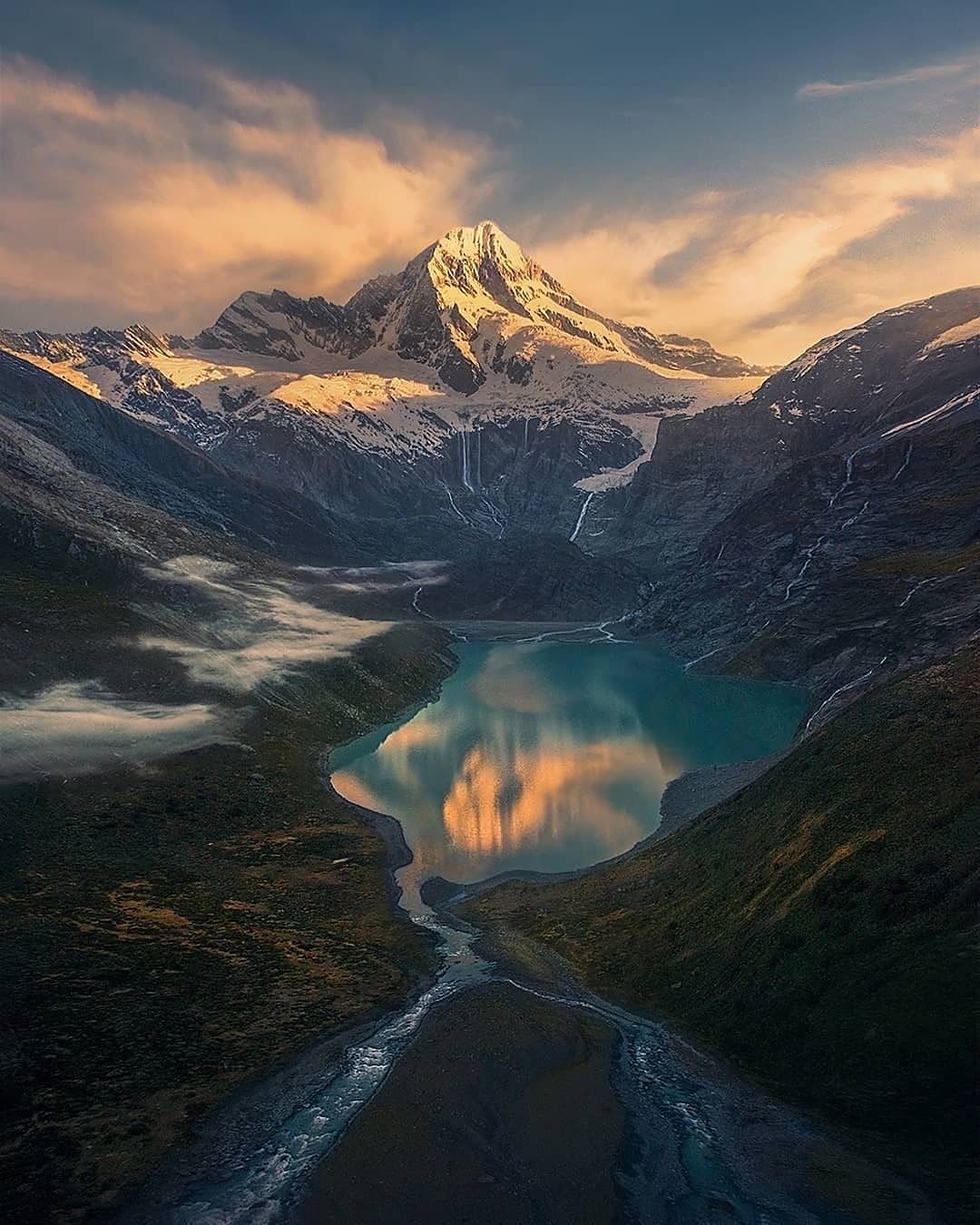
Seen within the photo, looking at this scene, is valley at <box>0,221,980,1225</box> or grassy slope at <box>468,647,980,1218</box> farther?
valley at <box>0,221,980,1225</box>

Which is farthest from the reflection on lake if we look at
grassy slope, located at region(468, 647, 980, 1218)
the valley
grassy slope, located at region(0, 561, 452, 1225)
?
grassy slope, located at region(468, 647, 980, 1218)

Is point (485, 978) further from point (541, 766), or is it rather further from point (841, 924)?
point (541, 766)

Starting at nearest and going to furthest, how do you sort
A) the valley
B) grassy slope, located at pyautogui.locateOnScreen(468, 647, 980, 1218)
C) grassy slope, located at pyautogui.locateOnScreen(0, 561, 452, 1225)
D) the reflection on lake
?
1. grassy slope, located at pyautogui.locateOnScreen(468, 647, 980, 1218)
2. the valley
3. grassy slope, located at pyautogui.locateOnScreen(0, 561, 452, 1225)
4. the reflection on lake

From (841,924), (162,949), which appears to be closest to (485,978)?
(162,949)

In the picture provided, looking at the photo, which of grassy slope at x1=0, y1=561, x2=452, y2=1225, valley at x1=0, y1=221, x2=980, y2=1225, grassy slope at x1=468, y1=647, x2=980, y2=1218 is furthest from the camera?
grassy slope at x1=0, y1=561, x2=452, y2=1225

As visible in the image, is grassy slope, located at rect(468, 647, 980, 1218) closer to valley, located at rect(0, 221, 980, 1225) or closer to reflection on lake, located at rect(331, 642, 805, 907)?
valley, located at rect(0, 221, 980, 1225)

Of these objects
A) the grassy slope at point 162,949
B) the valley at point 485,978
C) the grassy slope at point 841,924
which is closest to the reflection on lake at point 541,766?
the valley at point 485,978

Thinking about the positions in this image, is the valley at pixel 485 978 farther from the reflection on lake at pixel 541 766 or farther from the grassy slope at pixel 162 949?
the reflection on lake at pixel 541 766

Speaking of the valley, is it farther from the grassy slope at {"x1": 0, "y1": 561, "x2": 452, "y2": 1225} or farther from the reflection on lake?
the reflection on lake
